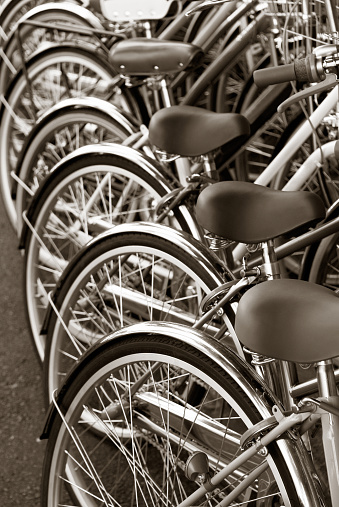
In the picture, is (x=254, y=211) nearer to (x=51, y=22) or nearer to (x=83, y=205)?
(x=83, y=205)

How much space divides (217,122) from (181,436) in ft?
2.65

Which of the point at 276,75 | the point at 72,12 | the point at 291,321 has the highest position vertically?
the point at 276,75

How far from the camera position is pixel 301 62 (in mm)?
1700

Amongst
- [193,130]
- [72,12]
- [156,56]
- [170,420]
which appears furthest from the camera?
[72,12]

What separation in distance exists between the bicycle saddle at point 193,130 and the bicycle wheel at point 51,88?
0.78 metres

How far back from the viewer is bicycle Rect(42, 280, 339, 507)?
57.6 inches

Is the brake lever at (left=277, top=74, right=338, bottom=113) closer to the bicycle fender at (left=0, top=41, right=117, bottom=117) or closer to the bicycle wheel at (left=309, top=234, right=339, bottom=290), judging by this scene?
the bicycle wheel at (left=309, top=234, right=339, bottom=290)

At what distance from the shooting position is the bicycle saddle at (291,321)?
1425 millimetres

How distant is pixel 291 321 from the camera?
1462 mm

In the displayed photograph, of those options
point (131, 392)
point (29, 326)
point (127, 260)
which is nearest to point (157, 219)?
point (127, 260)

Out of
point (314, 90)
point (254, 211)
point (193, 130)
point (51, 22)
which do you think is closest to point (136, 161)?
point (193, 130)

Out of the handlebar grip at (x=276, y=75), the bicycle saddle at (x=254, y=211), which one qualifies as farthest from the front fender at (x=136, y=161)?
the handlebar grip at (x=276, y=75)

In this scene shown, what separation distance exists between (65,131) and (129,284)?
3.72 feet

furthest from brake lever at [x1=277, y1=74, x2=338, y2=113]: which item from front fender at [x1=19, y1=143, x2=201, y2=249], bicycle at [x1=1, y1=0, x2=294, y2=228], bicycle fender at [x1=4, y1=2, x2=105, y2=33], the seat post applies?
bicycle fender at [x1=4, y1=2, x2=105, y2=33]
